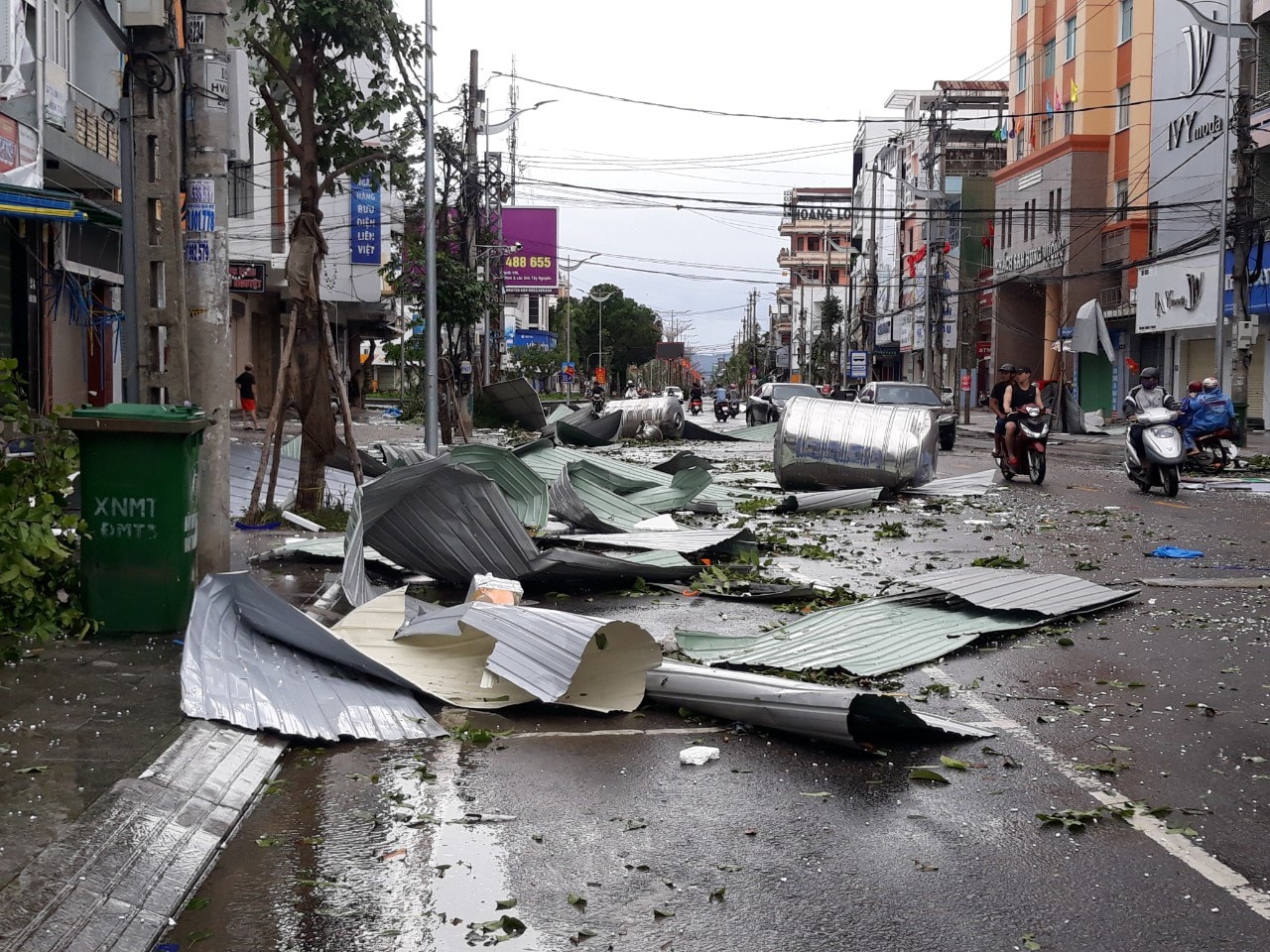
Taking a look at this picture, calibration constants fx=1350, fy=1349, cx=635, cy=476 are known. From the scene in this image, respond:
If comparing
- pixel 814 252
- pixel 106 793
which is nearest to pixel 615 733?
pixel 106 793

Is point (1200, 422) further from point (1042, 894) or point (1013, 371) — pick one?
point (1042, 894)

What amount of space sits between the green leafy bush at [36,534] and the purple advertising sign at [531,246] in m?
52.4

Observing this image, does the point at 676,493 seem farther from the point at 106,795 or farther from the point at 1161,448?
the point at 106,795

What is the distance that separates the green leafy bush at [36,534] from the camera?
22.9ft

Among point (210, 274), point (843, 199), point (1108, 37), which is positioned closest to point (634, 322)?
point (843, 199)

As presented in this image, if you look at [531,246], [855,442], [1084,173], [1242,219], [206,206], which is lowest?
[855,442]

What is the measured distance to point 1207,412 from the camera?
22.4m

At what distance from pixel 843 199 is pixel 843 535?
466 feet

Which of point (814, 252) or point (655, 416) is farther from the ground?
point (814, 252)

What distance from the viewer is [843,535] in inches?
548

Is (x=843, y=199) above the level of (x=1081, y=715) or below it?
above

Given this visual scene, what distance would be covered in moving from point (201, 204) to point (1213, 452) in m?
18.3

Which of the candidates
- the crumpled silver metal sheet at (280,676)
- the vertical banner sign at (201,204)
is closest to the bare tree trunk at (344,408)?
the vertical banner sign at (201,204)

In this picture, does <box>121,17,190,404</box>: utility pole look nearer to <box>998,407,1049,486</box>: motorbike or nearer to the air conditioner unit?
the air conditioner unit
